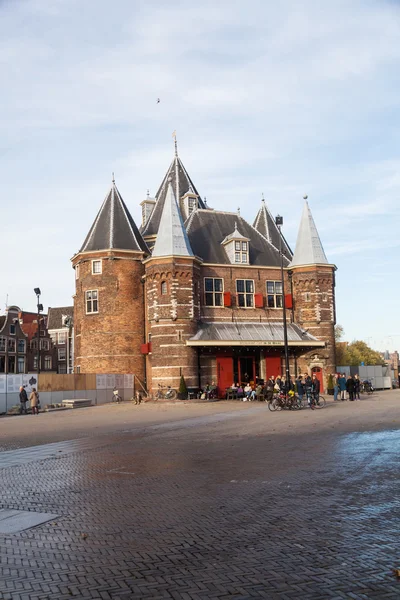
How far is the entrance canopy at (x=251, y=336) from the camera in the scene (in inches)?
1508

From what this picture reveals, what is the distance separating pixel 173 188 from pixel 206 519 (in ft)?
143

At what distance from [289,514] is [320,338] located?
3559 centimetres

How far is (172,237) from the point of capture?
1540 inches

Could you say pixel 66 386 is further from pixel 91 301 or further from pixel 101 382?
pixel 91 301

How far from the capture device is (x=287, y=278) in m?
44.8

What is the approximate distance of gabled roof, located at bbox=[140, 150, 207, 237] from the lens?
153ft

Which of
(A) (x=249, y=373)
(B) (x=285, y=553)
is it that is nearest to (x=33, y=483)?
(B) (x=285, y=553)

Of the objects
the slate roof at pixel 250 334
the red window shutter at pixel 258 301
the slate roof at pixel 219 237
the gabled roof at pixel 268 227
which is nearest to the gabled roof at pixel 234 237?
the slate roof at pixel 219 237

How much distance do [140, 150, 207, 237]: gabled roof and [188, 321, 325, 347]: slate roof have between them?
11.0 m

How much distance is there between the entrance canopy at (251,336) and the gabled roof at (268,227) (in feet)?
25.6

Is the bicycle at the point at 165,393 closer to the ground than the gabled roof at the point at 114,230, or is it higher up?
closer to the ground

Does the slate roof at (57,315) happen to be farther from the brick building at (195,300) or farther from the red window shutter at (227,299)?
the red window shutter at (227,299)

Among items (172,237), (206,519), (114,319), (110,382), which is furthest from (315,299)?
(206,519)

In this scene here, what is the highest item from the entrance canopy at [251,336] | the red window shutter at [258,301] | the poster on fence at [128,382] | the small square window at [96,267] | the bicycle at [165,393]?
the small square window at [96,267]
